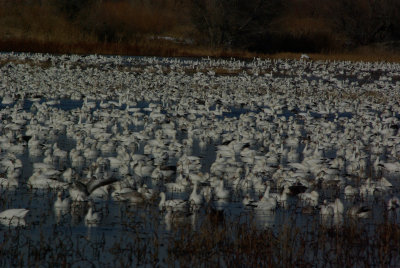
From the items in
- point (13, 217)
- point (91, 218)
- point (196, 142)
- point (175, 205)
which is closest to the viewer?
point (13, 217)

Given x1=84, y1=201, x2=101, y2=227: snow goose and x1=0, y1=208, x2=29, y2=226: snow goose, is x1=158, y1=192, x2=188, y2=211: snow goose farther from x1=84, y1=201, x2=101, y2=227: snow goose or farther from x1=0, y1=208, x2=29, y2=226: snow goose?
x1=0, y1=208, x2=29, y2=226: snow goose

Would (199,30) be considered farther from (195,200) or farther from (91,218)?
(91,218)

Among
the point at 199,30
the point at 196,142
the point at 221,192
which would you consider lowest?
the point at 221,192

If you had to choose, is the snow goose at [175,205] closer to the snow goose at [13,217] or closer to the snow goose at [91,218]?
the snow goose at [91,218]

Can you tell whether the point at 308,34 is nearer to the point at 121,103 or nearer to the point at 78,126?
the point at 121,103

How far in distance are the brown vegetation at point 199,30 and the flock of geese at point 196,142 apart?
13.6m

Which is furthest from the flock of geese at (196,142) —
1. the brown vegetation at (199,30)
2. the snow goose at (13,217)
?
the brown vegetation at (199,30)

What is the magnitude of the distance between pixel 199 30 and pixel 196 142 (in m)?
34.4

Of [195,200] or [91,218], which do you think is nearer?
[91,218]

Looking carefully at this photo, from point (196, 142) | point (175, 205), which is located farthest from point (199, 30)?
point (175, 205)

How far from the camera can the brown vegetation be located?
4256cm

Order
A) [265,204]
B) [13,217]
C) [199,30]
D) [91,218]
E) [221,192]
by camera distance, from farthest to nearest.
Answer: [199,30], [221,192], [265,204], [91,218], [13,217]

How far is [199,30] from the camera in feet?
161

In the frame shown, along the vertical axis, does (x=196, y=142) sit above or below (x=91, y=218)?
above
